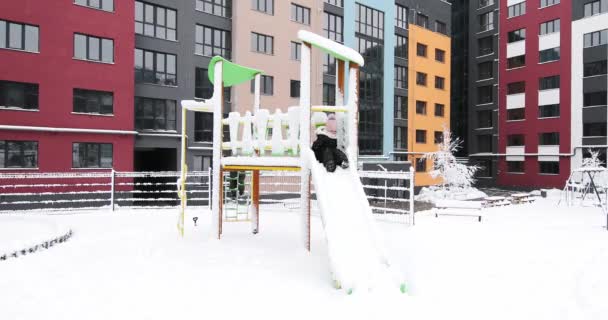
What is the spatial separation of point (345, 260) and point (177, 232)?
6.01 m

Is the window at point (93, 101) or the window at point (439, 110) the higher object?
the window at point (439, 110)

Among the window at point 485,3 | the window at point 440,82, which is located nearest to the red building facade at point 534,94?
the window at point 485,3

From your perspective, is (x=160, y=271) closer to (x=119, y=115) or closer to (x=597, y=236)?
(x=597, y=236)

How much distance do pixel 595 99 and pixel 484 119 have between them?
38.8 feet

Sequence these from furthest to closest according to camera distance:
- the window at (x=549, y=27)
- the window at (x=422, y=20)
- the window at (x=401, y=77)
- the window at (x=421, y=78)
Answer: the window at (x=422, y=20), the window at (x=421, y=78), the window at (x=549, y=27), the window at (x=401, y=77)

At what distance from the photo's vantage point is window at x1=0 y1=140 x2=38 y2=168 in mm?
22031

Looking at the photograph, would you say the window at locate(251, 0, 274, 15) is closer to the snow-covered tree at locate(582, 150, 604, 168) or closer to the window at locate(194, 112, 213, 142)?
the window at locate(194, 112, 213, 142)

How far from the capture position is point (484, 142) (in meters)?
49.4

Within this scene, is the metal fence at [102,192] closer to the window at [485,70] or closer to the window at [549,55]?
the window at [549,55]

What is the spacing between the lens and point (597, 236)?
12227 mm

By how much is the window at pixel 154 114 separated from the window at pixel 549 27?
35755 mm

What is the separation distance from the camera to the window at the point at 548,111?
41.9 m

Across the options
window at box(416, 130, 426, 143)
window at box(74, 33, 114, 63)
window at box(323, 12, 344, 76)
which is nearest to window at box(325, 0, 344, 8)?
window at box(323, 12, 344, 76)

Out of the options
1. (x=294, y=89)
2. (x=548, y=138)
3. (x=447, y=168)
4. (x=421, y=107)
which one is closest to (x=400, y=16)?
(x=421, y=107)
